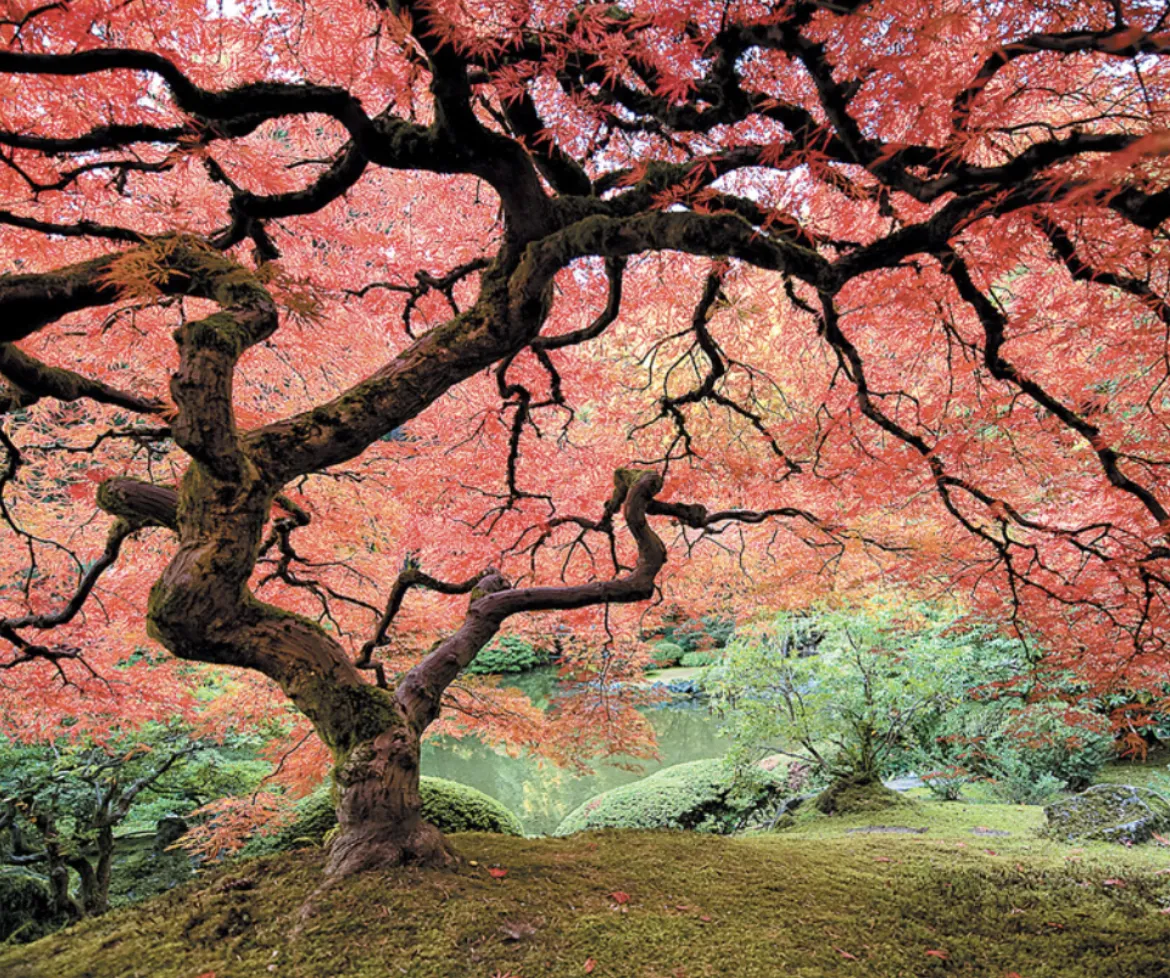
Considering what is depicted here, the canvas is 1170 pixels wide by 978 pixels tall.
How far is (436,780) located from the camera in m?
4.86

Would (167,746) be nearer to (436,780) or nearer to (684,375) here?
(436,780)

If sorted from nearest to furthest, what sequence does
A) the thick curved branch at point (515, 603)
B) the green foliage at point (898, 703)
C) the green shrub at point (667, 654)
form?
the thick curved branch at point (515, 603) → the green foliage at point (898, 703) → the green shrub at point (667, 654)

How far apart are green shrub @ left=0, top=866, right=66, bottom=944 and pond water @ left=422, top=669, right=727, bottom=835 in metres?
4.10

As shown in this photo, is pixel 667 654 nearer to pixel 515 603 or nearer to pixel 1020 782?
pixel 1020 782

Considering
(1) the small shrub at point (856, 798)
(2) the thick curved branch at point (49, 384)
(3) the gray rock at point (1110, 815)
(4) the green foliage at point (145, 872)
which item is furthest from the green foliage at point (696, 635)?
(2) the thick curved branch at point (49, 384)

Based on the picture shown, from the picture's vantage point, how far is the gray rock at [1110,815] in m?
4.06

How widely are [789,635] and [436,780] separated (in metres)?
3.32

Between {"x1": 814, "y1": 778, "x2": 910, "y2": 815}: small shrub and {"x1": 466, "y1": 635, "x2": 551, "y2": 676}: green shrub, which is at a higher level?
{"x1": 466, "y1": 635, "x2": 551, "y2": 676}: green shrub

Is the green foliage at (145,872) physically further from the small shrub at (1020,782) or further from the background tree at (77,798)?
the small shrub at (1020,782)

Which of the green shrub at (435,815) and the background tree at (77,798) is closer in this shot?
the green shrub at (435,815)

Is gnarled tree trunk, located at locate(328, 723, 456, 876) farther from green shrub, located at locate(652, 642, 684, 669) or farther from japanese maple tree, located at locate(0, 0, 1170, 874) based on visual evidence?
green shrub, located at locate(652, 642, 684, 669)

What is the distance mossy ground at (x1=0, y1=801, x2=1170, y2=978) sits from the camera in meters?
1.99

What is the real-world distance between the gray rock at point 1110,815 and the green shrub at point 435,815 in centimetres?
374

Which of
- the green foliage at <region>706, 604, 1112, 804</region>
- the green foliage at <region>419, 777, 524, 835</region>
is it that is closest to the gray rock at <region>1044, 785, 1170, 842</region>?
the green foliage at <region>706, 604, 1112, 804</region>
